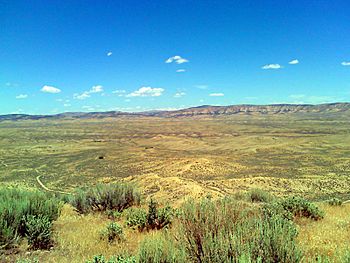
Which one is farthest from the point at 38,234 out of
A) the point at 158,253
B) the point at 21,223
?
the point at 158,253

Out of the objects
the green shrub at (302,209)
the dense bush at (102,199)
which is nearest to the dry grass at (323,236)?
the green shrub at (302,209)

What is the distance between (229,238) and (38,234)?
3992mm

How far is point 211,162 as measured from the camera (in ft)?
155

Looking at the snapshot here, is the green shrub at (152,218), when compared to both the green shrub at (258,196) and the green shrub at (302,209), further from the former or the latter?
the green shrub at (258,196)

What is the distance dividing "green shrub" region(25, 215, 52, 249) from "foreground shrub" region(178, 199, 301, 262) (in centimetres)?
309

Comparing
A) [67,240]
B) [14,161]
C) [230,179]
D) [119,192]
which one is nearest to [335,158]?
[230,179]

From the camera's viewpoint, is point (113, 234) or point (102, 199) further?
point (102, 199)

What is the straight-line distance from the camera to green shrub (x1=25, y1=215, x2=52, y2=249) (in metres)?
5.64

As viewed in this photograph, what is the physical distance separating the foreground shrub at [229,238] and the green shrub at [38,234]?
3.09 meters

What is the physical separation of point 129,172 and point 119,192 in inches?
1355

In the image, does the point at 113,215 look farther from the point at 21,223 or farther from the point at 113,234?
the point at 21,223

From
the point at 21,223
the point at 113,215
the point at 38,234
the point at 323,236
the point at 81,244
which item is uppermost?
the point at 21,223

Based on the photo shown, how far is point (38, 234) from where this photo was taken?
5.78 metres

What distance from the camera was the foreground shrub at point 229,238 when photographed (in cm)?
341
